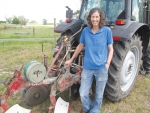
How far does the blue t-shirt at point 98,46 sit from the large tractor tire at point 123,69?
0.47 meters

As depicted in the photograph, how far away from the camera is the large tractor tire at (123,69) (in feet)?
8.97

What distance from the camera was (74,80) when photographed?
2.63 meters

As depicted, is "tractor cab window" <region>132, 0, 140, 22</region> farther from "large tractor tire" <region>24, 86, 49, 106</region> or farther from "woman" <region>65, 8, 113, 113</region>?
"large tractor tire" <region>24, 86, 49, 106</region>

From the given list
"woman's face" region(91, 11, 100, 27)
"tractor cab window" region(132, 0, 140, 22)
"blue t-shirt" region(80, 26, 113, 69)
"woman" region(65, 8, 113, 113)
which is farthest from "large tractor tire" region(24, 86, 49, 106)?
"tractor cab window" region(132, 0, 140, 22)

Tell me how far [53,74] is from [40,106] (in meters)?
0.59

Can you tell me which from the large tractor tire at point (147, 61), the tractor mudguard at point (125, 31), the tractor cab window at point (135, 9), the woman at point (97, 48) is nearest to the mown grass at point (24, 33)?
the large tractor tire at point (147, 61)

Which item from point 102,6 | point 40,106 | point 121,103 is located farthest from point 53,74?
point 102,6

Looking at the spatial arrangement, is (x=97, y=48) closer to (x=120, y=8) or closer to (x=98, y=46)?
(x=98, y=46)

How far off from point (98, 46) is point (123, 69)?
3.43 feet

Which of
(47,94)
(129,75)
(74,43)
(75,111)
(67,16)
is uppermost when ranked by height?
(67,16)

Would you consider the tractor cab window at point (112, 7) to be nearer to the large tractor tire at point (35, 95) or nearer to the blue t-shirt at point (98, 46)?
the blue t-shirt at point (98, 46)

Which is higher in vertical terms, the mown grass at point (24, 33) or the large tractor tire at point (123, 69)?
the mown grass at point (24, 33)

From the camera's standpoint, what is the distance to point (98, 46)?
227 cm

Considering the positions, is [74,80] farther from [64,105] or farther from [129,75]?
[129,75]
